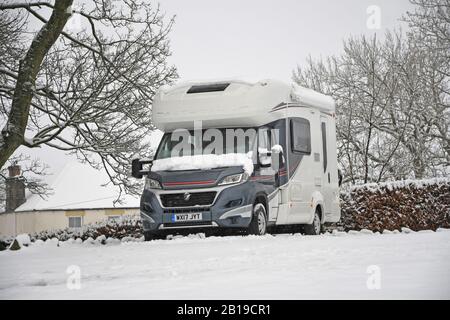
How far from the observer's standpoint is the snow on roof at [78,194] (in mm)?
45469

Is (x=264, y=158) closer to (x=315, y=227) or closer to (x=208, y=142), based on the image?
(x=208, y=142)

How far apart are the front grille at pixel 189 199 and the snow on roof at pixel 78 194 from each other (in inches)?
1208

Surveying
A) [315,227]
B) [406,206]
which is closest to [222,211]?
[315,227]

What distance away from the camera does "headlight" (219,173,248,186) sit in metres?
13.7

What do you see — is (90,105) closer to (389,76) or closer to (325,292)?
(325,292)

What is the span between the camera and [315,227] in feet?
54.4

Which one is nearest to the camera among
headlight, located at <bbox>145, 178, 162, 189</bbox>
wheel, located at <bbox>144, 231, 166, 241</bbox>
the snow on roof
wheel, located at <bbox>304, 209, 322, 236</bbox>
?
headlight, located at <bbox>145, 178, 162, 189</bbox>

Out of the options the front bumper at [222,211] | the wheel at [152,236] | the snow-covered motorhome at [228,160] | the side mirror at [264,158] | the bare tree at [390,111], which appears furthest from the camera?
the bare tree at [390,111]

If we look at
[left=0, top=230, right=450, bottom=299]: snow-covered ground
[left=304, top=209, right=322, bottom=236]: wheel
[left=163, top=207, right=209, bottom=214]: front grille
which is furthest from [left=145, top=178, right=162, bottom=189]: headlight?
[left=304, top=209, right=322, bottom=236]: wheel

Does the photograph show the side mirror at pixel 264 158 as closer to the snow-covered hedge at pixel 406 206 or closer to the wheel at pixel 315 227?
the wheel at pixel 315 227

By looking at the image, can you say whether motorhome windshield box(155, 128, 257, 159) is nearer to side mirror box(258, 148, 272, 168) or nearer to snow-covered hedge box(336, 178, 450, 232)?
side mirror box(258, 148, 272, 168)

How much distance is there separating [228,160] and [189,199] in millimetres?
1026

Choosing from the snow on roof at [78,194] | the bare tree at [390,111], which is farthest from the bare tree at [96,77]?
the snow on roof at [78,194]

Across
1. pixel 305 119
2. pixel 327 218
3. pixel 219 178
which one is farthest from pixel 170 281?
pixel 327 218
